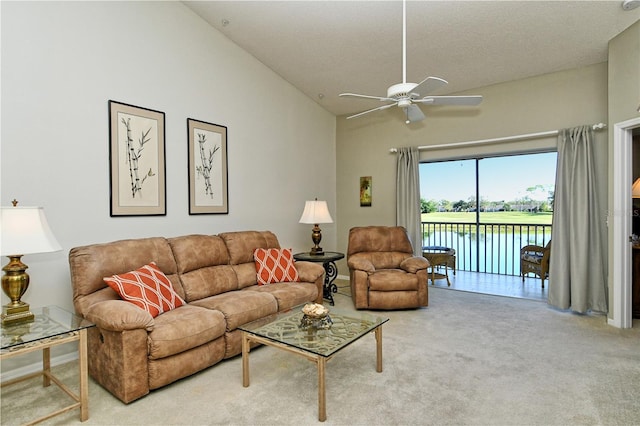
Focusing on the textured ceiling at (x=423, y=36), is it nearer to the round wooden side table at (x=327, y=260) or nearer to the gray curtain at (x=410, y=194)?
the gray curtain at (x=410, y=194)

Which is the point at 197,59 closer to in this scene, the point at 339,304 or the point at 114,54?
the point at 114,54

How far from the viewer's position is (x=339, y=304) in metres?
4.68

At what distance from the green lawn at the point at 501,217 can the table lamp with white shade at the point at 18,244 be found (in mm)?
5910

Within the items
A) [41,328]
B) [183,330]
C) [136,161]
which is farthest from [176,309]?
[136,161]

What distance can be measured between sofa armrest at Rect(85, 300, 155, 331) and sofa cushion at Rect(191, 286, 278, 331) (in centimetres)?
63

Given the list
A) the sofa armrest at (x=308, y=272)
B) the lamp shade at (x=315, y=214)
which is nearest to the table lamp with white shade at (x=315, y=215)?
the lamp shade at (x=315, y=214)

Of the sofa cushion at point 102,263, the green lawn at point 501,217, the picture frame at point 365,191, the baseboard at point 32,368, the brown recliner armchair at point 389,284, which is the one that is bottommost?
the baseboard at point 32,368

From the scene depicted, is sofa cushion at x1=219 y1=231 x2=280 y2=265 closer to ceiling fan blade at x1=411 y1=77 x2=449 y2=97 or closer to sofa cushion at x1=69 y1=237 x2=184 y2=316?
sofa cushion at x1=69 y1=237 x2=184 y2=316

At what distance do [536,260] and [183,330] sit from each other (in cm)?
513

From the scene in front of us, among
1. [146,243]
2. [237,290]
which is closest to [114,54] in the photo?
[146,243]

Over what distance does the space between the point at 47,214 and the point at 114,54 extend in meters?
1.55

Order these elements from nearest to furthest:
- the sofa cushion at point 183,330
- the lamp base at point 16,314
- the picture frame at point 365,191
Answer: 1. the lamp base at point 16,314
2. the sofa cushion at point 183,330
3. the picture frame at point 365,191

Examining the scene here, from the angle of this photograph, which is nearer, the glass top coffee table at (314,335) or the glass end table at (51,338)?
the glass end table at (51,338)

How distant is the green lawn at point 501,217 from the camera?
610 centimetres
